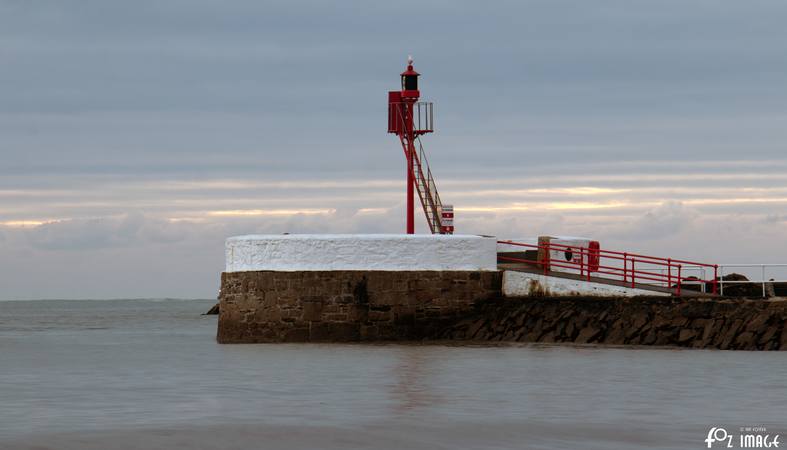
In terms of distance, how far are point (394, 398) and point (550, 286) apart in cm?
1172

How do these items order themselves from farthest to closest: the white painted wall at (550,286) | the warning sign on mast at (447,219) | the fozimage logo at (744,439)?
the warning sign on mast at (447,219)
the white painted wall at (550,286)
the fozimage logo at (744,439)

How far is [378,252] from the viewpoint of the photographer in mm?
28109

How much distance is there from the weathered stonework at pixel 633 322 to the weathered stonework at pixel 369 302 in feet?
1.34

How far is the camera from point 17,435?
1342 cm

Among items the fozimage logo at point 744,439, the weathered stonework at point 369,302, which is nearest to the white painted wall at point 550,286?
the weathered stonework at point 369,302

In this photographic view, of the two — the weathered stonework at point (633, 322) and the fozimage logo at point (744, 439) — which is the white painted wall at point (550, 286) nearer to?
the weathered stonework at point (633, 322)

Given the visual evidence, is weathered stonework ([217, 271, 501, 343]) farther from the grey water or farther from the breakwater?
the grey water

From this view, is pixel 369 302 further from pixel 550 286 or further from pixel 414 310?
pixel 550 286

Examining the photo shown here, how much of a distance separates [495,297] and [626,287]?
2.93 meters

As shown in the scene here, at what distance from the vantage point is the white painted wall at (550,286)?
Result: 90.6ft

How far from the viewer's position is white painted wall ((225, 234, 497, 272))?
28094 millimetres

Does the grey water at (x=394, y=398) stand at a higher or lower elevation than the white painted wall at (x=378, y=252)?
lower

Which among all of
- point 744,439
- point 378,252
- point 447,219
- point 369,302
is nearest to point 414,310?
point 369,302

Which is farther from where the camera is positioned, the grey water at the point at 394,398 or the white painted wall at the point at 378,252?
the white painted wall at the point at 378,252
